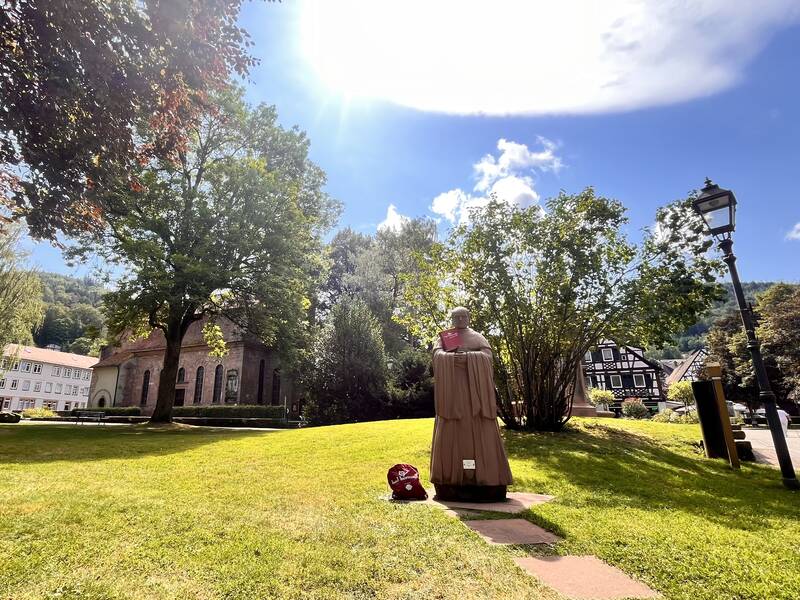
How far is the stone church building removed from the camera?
37.3 m

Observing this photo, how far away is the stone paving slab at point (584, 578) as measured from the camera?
321 cm

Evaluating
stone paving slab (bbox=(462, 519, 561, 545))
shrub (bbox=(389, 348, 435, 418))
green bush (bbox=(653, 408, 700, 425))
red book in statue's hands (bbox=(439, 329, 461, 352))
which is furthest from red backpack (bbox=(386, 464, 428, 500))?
shrub (bbox=(389, 348, 435, 418))

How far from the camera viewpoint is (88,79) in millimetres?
6754

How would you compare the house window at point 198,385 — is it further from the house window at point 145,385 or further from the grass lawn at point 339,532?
the grass lawn at point 339,532

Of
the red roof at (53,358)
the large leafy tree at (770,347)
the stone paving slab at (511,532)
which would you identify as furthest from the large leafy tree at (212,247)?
the red roof at (53,358)

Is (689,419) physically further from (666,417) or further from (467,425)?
(467,425)

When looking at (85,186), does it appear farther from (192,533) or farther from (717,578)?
(717,578)

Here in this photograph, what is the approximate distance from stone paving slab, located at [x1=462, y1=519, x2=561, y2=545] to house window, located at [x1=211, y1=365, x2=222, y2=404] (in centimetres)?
3725

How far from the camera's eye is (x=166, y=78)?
7.59 meters

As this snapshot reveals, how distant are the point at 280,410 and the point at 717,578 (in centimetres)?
3119

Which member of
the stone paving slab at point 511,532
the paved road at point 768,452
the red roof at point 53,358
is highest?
the red roof at point 53,358

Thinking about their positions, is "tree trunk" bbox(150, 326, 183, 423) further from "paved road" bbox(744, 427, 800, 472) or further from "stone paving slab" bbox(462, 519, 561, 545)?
"paved road" bbox(744, 427, 800, 472)

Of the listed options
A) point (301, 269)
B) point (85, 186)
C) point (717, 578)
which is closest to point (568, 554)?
point (717, 578)

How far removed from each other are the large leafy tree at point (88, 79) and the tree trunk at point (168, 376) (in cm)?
1696
